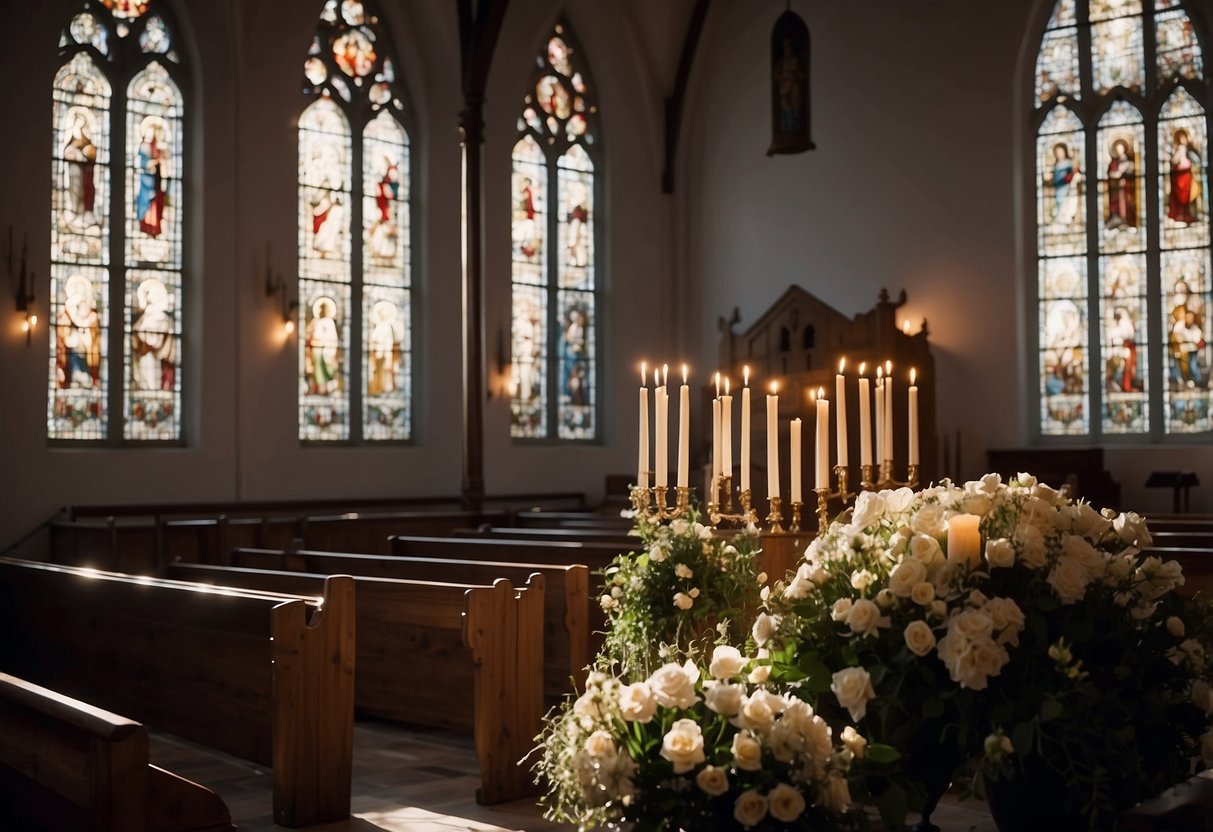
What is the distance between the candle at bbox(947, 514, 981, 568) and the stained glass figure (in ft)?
34.2

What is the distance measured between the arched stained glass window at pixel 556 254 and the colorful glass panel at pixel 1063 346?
4.24 m

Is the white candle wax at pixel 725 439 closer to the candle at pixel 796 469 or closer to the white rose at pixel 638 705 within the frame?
the candle at pixel 796 469

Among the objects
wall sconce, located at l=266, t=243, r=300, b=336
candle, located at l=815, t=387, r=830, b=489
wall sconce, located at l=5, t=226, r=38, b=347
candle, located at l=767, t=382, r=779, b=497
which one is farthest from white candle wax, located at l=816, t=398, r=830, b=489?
wall sconce, located at l=266, t=243, r=300, b=336

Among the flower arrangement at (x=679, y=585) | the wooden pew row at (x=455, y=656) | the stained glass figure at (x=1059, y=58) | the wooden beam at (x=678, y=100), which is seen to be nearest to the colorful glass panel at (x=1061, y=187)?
the stained glass figure at (x=1059, y=58)

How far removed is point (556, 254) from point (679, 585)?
9267 mm

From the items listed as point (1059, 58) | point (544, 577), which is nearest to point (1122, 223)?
point (1059, 58)

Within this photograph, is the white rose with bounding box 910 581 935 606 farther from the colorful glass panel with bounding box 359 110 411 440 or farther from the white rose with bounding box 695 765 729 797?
the colorful glass panel with bounding box 359 110 411 440

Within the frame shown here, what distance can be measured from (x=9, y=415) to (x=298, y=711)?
644cm

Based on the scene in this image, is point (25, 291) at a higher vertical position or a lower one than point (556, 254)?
lower

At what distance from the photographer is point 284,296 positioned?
35.7ft

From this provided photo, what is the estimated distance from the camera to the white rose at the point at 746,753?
64.4 inches

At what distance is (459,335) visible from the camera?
39.3 feet

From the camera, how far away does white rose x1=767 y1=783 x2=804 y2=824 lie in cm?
161

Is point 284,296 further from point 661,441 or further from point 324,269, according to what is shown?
point 661,441
